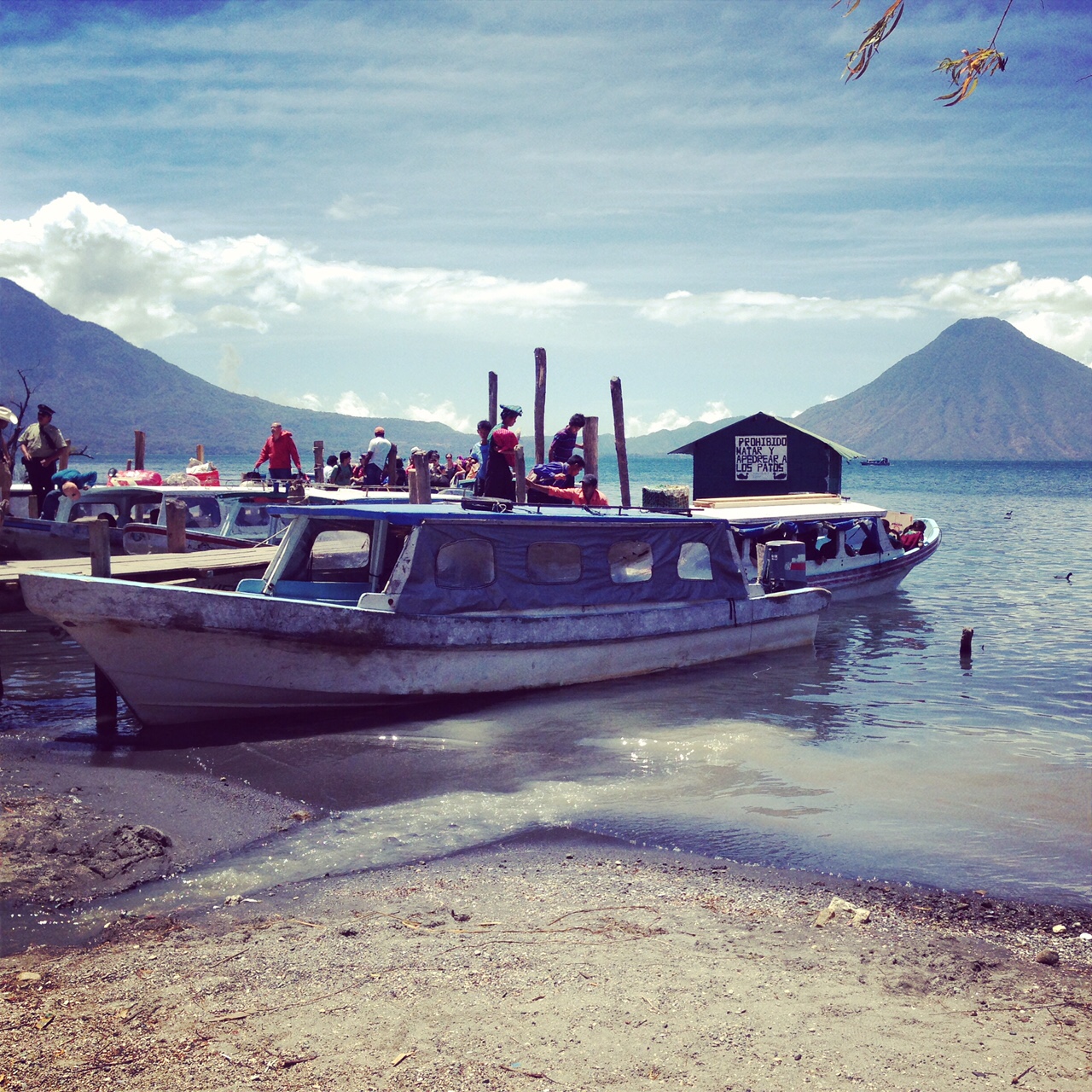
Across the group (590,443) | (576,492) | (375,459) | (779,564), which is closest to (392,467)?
(375,459)

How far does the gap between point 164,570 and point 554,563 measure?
4626 mm

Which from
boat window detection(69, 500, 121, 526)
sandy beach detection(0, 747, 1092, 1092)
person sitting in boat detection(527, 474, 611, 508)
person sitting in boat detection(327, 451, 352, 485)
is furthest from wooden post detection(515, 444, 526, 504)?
sandy beach detection(0, 747, 1092, 1092)

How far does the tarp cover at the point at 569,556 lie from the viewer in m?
10.6

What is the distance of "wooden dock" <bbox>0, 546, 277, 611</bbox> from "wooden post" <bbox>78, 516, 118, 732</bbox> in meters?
0.89

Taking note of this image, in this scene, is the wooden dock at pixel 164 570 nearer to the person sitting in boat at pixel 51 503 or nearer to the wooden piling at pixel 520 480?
the wooden piling at pixel 520 480

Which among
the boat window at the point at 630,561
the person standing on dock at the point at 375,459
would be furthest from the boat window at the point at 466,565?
the person standing on dock at the point at 375,459

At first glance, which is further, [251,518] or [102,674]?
[251,518]

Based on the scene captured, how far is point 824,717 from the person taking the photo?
455 inches

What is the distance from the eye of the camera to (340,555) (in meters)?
10.8

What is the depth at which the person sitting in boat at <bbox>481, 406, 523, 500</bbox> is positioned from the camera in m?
15.3

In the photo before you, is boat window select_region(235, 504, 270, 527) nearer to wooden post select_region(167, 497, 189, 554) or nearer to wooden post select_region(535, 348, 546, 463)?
wooden post select_region(167, 497, 189, 554)

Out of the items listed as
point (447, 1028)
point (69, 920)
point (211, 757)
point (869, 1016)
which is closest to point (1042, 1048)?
point (869, 1016)

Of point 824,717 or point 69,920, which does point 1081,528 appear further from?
point 69,920

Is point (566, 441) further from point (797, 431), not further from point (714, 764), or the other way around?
point (797, 431)
